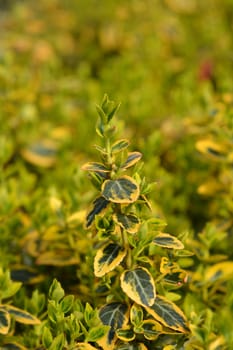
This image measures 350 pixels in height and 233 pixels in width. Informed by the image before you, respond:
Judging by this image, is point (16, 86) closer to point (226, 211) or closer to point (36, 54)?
point (36, 54)

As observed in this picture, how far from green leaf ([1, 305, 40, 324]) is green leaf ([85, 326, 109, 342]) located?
0.24 meters

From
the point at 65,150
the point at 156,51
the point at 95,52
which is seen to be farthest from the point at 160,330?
the point at 95,52

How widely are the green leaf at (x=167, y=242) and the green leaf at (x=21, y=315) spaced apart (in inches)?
16.1

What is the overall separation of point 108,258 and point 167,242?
0.16 meters

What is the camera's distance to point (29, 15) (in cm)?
429

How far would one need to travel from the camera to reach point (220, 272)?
1.97 m

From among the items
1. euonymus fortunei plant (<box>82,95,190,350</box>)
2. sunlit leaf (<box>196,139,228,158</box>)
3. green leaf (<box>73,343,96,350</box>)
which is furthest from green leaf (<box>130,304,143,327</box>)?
sunlit leaf (<box>196,139,228,158</box>)

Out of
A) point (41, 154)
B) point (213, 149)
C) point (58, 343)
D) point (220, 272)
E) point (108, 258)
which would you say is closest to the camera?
point (58, 343)

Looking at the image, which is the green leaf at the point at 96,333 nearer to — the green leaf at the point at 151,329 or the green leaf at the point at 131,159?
the green leaf at the point at 151,329

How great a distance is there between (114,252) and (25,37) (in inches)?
107

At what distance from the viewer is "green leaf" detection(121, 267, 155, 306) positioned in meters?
1.55

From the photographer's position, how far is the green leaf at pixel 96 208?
64.3 inches

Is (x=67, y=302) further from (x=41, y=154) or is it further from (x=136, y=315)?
(x=41, y=154)

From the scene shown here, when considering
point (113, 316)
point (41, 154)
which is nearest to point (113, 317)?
point (113, 316)
